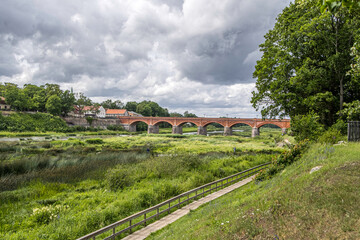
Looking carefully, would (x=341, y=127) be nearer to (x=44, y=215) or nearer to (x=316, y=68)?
(x=316, y=68)

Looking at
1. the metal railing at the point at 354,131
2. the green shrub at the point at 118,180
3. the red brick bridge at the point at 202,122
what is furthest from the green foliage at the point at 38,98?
the metal railing at the point at 354,131

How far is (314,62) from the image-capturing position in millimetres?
15914

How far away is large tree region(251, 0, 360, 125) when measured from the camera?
14789mm

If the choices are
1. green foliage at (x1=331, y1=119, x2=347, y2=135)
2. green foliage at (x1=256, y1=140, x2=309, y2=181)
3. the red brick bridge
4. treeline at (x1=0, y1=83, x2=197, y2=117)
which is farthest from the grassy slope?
treeline at (x1=0, y1=83, x2=197, y2=117)

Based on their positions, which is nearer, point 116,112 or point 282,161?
point 282,161

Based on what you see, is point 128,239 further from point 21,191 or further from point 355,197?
point 21,191

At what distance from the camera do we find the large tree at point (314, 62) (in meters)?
14.8

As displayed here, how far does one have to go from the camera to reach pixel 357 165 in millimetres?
6742

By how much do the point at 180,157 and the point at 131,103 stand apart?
6000 inches

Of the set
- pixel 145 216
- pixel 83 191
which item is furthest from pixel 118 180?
pixel 145 216

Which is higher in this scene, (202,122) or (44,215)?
(202,122)

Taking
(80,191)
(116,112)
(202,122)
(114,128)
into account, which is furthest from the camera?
(116,112)

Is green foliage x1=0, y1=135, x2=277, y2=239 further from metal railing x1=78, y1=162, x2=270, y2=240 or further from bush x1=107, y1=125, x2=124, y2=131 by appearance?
bush x1=107, y1=125, x2=124, y2=131

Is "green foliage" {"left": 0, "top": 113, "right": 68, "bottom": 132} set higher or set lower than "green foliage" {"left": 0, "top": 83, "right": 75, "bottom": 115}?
lower
